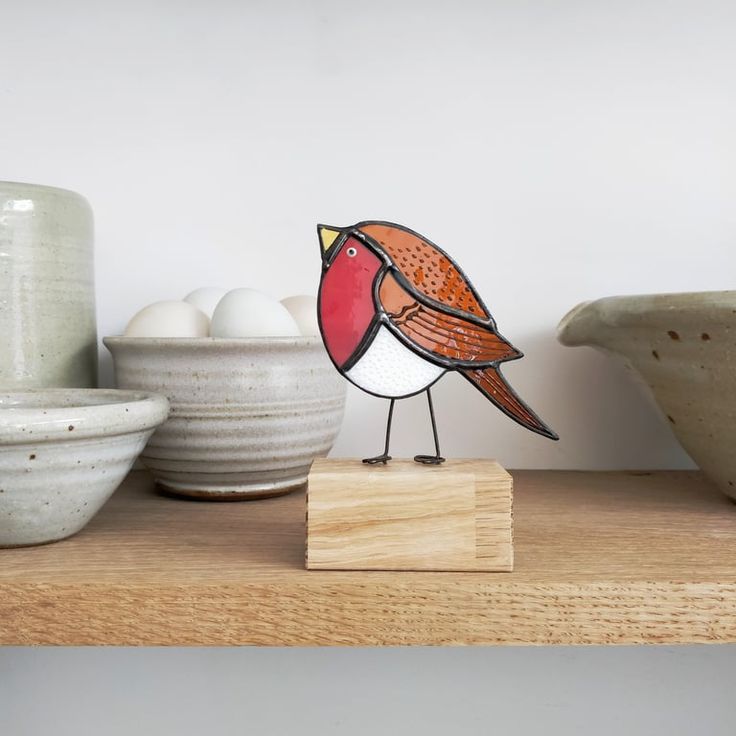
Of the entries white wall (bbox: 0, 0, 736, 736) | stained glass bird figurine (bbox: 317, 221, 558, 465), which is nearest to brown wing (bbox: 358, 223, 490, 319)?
stained glass bird figurine (bbox: 317, 221, 558, 465)

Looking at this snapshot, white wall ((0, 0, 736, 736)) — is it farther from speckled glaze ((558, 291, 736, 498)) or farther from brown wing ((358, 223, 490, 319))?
brown wing ((358, 223, 490, 319))

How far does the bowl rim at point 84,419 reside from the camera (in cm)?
43

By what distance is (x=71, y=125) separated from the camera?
0.72 meters

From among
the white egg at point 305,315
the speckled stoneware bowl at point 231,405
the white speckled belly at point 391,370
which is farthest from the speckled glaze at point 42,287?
the white speckled belly at point 391,370

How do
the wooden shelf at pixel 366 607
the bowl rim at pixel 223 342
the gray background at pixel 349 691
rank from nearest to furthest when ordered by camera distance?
the wooden shelf at pixel 366 607
the bowl rim at pixel 223 342
the gray background at pixel 349 691

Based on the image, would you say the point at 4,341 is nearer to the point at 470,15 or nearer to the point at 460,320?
the point at 460,320

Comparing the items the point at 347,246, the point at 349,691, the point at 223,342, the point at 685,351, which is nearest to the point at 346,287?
the point at 347,246

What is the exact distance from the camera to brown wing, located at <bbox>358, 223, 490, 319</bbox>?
46cm

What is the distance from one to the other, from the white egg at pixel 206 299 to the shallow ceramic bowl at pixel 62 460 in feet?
0.48

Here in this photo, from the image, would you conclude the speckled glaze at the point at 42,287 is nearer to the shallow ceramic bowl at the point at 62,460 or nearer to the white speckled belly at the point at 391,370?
the shallow ceramic bowl at the point at 62,460

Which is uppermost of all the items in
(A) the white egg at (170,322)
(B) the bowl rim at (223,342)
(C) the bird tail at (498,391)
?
(A) the white egg at (170,322)

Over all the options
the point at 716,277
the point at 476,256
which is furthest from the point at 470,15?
the point at 716,277

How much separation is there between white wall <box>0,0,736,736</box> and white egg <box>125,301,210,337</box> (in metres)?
0.12

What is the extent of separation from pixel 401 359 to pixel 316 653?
1.17ft
